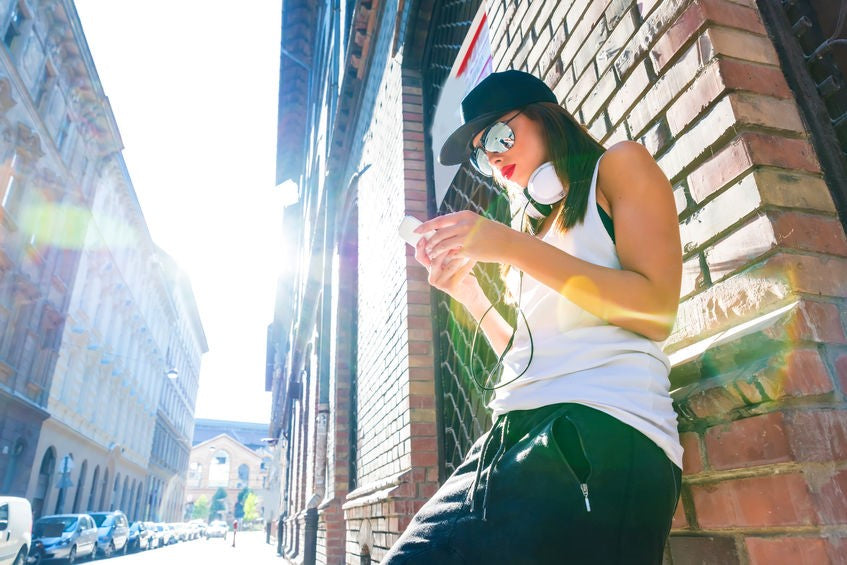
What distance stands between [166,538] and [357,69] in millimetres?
33047

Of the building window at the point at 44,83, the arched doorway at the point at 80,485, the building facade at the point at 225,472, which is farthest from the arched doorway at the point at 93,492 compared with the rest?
the building facade at the point at 225,472

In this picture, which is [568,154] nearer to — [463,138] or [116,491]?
[463,138]

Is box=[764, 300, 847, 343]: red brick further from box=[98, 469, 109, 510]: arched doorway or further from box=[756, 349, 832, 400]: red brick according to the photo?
box=[98, 469, 109, 510]: arched doorway

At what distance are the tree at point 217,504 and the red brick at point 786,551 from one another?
8158 cm

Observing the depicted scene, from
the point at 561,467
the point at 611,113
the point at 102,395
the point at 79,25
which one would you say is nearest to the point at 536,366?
the point at 561,467

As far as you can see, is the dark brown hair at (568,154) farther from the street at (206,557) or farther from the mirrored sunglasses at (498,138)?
the street at (206,557)

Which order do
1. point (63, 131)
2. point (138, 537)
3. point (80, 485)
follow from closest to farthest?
point (63, 131), point (80, 485), point (138, 537)

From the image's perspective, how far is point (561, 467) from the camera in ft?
2.78

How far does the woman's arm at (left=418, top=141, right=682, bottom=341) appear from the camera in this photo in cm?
95

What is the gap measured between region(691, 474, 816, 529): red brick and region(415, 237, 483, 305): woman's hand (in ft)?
2.21

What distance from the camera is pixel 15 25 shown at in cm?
1695

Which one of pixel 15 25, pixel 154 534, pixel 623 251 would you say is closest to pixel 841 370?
pixel 623 251

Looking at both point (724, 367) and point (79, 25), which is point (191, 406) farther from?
point (724, 367)

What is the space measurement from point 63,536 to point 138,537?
34.0ft
